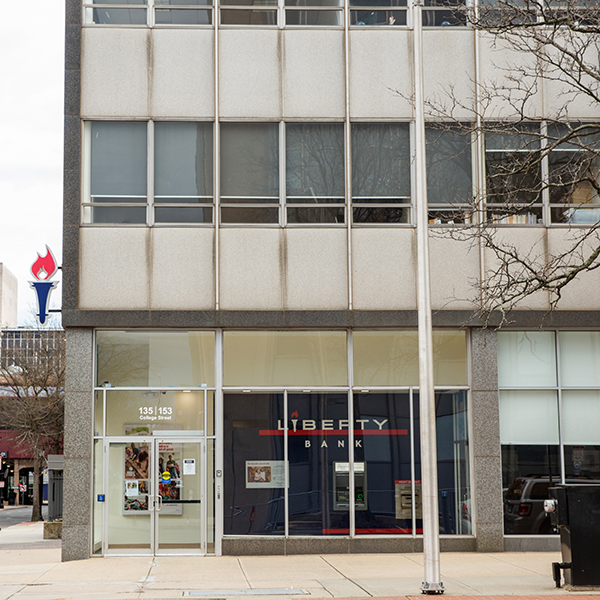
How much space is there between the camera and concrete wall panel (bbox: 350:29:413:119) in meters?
16.2

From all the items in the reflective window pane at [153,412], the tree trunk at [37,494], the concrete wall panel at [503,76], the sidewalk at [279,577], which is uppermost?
the concrete wall panel at [503,76]

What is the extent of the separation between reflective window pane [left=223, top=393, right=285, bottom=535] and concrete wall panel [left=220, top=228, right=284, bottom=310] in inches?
71.0

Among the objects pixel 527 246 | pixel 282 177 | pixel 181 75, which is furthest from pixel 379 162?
pixel 181 75

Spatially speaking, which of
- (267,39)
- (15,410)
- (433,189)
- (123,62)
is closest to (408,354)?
(433,189)

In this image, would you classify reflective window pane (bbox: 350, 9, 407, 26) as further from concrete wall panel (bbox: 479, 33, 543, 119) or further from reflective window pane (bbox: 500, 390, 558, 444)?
reflective window pane (bbox: 500, 390, 558, 444)

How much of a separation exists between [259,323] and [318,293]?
127cm

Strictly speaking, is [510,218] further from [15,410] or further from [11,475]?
[11,475]

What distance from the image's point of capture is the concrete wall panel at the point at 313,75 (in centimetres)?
1616

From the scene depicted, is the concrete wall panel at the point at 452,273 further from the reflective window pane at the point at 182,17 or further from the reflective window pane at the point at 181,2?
the reflective window pane at the point at 181,2

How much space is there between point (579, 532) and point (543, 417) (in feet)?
16.4

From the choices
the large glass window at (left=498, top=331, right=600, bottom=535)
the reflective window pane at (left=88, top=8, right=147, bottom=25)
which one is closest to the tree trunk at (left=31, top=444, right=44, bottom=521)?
the reflective window pane at (left=88, top=8, right=147, bottom=25)

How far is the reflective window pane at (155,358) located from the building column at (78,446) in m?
0.34

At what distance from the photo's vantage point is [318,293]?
1577 cm

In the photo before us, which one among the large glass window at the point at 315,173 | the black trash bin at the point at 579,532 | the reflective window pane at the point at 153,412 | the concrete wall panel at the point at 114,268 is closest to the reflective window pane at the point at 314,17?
the large glass window at the point at 315,173
